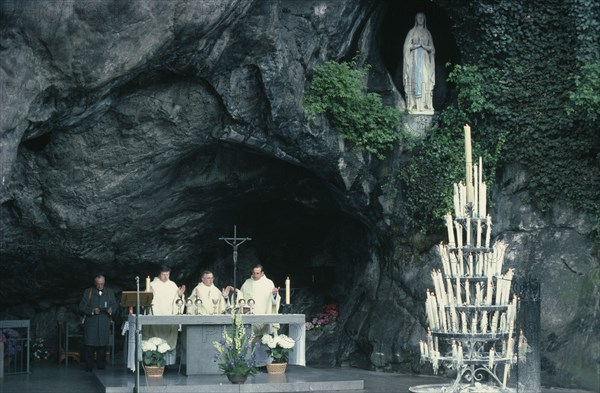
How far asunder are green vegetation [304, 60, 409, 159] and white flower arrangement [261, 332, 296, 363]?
4.17m

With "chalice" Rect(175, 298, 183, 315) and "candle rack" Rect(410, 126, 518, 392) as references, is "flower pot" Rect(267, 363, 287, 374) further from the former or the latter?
"candle rack" Rect(410, 126, 518, 392)

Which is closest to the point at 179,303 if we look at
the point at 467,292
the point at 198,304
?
the point at 198,304

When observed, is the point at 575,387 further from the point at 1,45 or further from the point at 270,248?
the point at 1,45

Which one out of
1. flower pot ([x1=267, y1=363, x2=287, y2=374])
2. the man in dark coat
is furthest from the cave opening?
flower pot ([x1=267, y1=363, x2=287, y2=374])

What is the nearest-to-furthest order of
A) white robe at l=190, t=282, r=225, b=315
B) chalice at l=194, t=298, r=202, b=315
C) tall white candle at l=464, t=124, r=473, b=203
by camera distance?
tall white candle at l=464, t=124, r=473, b=203 < chalice at l=194, t=298, r=202, b=315 < white robe at l=190, t=282, r=225, b=315

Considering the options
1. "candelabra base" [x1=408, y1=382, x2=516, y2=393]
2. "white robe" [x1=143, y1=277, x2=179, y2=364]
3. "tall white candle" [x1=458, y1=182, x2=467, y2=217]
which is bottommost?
"candelabra base" [x1=408, y1=382, x2=516, y2=393]

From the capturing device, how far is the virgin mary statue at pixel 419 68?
20.8m

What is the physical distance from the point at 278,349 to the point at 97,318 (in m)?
4.30

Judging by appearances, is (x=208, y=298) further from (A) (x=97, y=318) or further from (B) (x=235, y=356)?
(B) (x=235, y=356)

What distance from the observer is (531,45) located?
64.3ft

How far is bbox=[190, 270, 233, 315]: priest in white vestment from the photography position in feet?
59.8

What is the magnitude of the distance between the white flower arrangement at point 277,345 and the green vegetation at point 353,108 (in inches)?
164

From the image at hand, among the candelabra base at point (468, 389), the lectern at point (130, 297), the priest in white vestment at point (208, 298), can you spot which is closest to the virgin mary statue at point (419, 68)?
the priest in white vestment at point (208, 298)

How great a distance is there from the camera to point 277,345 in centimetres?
1752
